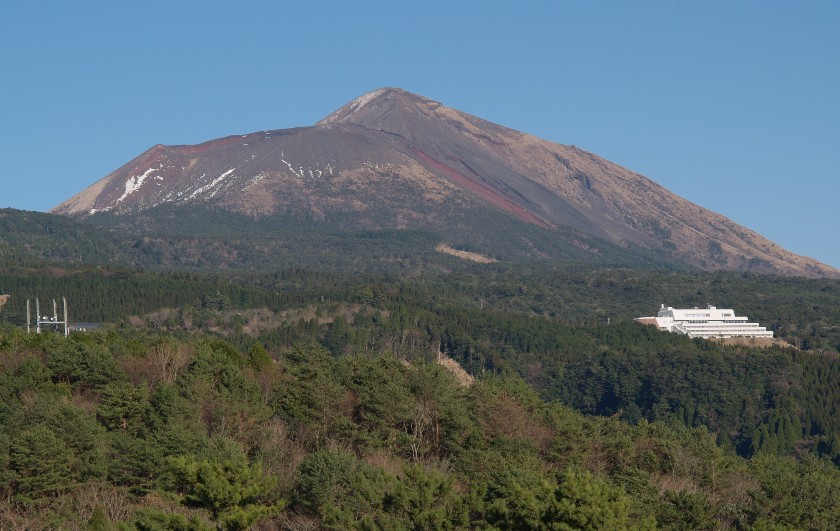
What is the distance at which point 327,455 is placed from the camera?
175ft

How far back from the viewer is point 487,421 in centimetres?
6844

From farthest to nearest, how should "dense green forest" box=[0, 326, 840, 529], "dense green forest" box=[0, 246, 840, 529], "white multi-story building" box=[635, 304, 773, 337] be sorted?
"white multi-story building" box=[635, 304, 773, 337] < "dense green forest" box=[0, 246, 840, 529] < "dense green forest" box=[0, 326, 840, 529]

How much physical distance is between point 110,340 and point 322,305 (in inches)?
3174

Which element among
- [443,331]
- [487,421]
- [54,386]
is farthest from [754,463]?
[443,331]

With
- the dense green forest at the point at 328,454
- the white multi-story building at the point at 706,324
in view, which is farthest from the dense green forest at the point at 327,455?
the white multi-story building at the point at 706,324

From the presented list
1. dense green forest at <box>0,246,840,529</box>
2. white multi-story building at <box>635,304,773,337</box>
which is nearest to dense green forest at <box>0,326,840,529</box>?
dense green forest at <box>0,246,840,529</box>

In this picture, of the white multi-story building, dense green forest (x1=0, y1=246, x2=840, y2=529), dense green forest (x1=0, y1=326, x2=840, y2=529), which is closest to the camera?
dense green forest (x1=0, y1=326, x2=840, y2=529)

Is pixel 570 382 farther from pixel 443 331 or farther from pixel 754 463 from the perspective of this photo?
pixel 754 463

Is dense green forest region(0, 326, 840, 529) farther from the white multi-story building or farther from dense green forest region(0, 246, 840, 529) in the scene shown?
the white multi-story building

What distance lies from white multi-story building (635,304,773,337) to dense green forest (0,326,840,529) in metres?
112

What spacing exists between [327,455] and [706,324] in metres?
148

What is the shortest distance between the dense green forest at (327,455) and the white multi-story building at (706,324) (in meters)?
112

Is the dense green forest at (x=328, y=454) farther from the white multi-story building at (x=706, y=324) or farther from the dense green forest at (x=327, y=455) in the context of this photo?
the white multi-story building at (x=706, y=324)

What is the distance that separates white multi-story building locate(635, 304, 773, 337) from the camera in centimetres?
19125
